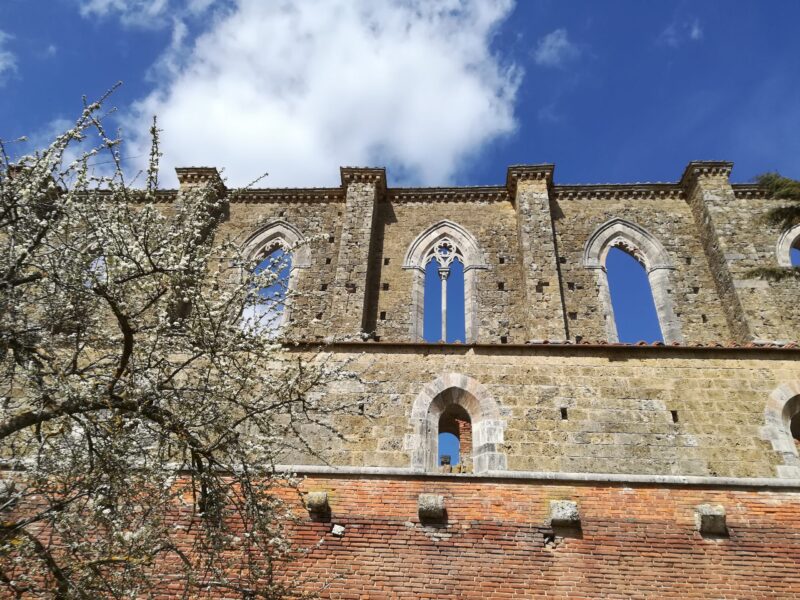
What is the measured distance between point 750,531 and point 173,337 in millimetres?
6128

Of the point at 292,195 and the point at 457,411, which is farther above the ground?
the point at 292,195

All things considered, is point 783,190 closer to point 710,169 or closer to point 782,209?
point 782,209

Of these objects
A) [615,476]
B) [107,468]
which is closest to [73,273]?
[107,468]

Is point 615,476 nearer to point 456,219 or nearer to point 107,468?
point 107,468

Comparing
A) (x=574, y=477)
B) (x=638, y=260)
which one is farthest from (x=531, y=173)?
(x=574, y=477)

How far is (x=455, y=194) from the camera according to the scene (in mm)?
15734

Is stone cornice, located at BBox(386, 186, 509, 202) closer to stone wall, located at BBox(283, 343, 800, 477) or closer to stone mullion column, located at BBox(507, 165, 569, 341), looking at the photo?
stone mullion column, located at BBox(507, 165, 569, 341)

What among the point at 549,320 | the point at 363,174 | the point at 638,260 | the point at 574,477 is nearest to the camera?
the point at 574,477

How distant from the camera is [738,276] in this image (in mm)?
12953

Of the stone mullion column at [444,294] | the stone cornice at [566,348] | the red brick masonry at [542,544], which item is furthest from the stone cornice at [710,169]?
the red brick masonry at [542,544]

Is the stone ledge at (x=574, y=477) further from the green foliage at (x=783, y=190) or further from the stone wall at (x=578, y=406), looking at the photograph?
the green foliage at (x=783, y=190)

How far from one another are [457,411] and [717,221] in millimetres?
10042

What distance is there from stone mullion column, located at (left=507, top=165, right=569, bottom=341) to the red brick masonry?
6.19m

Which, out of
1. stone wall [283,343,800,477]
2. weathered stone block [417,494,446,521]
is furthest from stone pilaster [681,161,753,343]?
weathered stone block [417,494,446,521]
